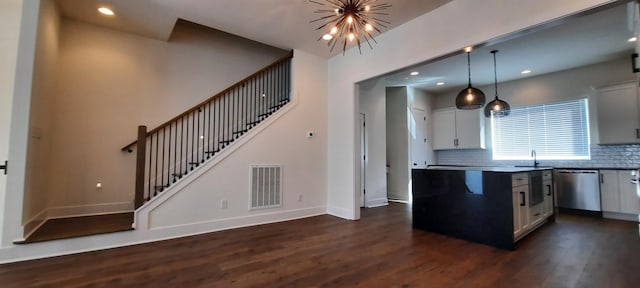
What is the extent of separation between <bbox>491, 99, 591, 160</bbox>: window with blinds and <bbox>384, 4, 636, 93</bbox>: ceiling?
2.86 feet

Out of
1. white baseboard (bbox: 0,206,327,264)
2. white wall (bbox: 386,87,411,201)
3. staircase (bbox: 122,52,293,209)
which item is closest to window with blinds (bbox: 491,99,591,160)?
white wall (bbox: 386,87,411,201)

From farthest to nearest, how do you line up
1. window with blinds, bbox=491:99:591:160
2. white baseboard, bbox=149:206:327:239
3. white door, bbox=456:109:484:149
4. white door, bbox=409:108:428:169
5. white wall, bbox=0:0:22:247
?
1. white door, bbox=409:108:428:169
2. white door, bbox=456:109:484:149
3. window with blinds, bbox=491:99:591:160
4. white baseboard, bbox=149:206:327:239
5. white wall, bbox=0:0:22:247

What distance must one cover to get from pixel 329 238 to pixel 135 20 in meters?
4.18

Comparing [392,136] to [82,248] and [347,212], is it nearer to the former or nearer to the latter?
[347,212]

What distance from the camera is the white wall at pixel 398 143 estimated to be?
6914 millimetres

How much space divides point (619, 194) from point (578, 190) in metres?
0.53

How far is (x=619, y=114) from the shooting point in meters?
4.93

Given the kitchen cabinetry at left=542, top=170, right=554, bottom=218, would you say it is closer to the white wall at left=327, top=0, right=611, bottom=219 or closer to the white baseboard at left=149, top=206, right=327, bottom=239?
the white wall at left=327, top=0, right=611, bottom=219

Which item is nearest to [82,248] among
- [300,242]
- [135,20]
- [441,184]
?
[300,242]

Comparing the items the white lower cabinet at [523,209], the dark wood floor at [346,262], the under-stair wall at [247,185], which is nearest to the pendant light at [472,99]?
the white lower cabinet at [523,209]

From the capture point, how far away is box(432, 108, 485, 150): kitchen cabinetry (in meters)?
6.79

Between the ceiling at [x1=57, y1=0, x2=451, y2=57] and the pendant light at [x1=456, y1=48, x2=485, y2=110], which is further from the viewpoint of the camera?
the pendant light at [x1=456, y1=48, x2=485, y2=110]

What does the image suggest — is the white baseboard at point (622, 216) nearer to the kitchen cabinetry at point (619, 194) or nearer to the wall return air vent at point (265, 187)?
the kitchen cabinetry at point (619, 194)

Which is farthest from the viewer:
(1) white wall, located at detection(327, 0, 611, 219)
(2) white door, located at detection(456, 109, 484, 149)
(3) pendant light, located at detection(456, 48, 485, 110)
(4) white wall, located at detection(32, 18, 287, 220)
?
(2) white door, located at detection(456, 109, 484, 149)
